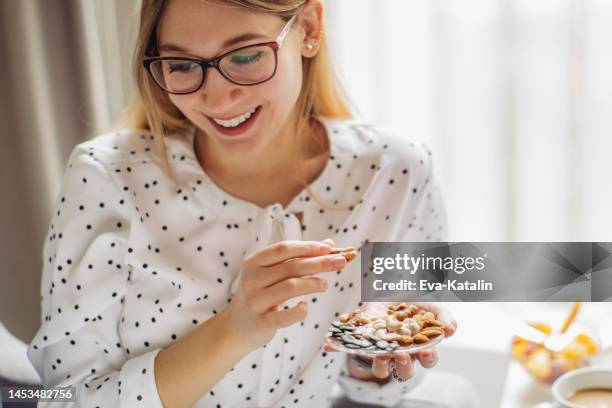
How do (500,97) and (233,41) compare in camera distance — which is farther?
(500,97)

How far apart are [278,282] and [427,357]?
145 millimetres

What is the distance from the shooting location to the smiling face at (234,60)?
0.65 meters

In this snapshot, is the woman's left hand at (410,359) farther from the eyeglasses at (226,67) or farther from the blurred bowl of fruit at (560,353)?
the eyeglasses at (226,67)

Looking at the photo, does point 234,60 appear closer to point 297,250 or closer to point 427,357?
point 297,250

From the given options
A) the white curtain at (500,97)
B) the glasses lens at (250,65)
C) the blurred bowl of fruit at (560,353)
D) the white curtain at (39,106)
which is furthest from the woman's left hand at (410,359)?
the white curtain at (500,97)

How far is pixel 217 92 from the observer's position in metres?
0.66

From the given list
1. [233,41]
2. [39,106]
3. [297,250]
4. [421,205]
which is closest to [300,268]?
[297,250]

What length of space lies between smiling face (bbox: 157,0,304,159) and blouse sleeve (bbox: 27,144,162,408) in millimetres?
145

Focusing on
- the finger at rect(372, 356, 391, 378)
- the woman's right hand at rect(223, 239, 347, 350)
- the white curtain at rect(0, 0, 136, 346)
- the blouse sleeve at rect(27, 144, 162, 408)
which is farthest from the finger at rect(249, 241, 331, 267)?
the white curtain at rect(0, 0, 136, 346)

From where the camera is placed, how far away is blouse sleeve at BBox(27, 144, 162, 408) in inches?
27.7

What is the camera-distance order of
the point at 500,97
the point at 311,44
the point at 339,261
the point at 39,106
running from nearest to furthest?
1. the point at 339,261
2. the point at 311,44
3. the point at 39,106
4. the point at 500,97

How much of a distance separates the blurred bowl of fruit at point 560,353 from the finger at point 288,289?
10.6 inches

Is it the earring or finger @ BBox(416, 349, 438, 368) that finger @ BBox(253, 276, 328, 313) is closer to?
finger @ BBox(416, 349, 438, 368)

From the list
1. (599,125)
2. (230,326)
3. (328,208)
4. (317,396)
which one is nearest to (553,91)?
(599,125)
